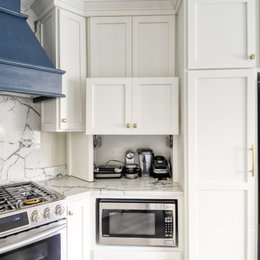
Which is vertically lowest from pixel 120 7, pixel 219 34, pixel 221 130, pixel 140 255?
pixel 140 255

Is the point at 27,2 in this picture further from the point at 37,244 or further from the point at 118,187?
the point at 37,244

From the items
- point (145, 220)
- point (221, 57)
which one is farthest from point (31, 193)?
point (221, 57)

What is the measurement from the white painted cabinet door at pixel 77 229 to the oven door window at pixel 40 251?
108 millimetres

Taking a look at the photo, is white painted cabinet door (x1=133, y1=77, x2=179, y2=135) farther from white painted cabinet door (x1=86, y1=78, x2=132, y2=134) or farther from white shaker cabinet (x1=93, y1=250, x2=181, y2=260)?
white shaker cabinet (x1=93, y1=250, x2=181, y2=260)

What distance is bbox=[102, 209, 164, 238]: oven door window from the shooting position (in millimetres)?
1652

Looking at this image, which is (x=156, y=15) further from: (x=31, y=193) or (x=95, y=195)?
(x=31, y=193)

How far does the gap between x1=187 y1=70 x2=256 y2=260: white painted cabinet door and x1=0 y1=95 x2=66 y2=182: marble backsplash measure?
56.7 inches

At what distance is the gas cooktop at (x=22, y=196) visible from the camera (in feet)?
4.34

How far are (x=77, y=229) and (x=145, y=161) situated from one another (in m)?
0.89

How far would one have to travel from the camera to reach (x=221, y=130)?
1.56 metres

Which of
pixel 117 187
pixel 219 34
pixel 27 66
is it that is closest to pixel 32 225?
pixel 117 187

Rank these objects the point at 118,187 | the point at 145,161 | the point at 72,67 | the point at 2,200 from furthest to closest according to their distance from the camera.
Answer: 1. the point at 145,161
2. the point at 72,67
3. the point at 118,187
4. the point at 2,200

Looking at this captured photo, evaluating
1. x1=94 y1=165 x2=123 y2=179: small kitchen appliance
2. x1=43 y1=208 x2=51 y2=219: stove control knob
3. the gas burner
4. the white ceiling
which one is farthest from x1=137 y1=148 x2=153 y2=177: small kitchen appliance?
the white ceiling

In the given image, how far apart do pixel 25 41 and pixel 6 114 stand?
2.24ft
